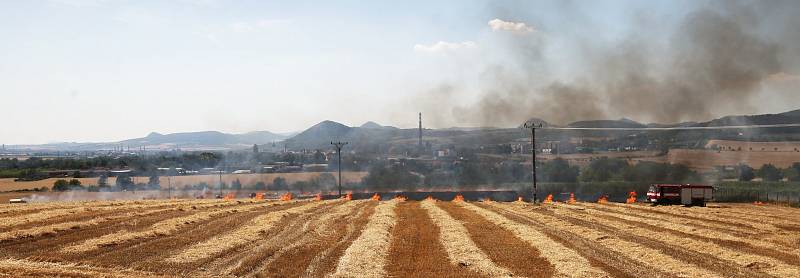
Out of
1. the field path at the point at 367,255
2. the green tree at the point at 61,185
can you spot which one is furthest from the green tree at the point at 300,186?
the field path at the point at 367,255

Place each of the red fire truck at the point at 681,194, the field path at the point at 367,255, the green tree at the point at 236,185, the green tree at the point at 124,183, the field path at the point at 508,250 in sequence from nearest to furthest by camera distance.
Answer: the field path at the point at 367,255 → the field path at the point at 508,250 → the red fire truck at the point at 681,194 → the green tree at the point at 124,183 → the green tree at the point at 236,185

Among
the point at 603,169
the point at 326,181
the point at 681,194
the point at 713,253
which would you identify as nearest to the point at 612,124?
the point at 603,169

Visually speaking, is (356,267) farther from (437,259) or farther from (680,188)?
(680,188)

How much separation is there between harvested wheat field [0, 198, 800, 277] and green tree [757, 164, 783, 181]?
253 ft

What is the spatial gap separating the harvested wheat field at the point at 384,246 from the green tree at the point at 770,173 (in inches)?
3032

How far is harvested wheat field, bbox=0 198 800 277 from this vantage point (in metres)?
22.3

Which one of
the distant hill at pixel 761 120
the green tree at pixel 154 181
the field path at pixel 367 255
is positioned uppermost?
the distant hill at pixel 761 120

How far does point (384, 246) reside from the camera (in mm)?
28109

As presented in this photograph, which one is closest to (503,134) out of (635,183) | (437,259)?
(635,183)

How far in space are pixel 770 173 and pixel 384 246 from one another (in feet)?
334

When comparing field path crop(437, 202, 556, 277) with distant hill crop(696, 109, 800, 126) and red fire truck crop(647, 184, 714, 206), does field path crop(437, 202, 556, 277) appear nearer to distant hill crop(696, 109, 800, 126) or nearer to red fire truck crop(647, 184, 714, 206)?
red fire truck crop(647, 184, 714, 206)

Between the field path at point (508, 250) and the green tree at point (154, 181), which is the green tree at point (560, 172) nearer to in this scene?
the green tree at point (154, 181)

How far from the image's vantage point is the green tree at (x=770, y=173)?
4427 inches

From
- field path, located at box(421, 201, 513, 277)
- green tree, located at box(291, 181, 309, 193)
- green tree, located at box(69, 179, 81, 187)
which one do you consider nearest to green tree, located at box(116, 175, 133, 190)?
green tree, located at box(69, 179, 81, 187)
